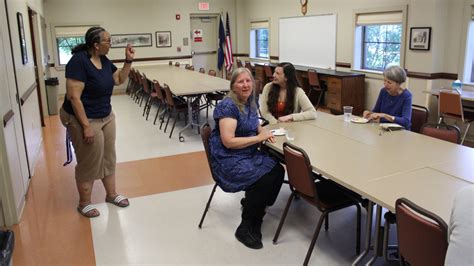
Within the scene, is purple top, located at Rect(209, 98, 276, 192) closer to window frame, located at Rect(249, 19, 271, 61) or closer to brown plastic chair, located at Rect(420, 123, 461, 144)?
brown plastic chair, located at Rect(420, 123, 461, 144)

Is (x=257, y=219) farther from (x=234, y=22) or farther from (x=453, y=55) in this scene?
(x=234, y=22)

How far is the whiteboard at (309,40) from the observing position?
8102 mm

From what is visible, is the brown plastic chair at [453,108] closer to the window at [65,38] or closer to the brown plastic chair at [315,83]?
the brown plastic chair at [315,83]

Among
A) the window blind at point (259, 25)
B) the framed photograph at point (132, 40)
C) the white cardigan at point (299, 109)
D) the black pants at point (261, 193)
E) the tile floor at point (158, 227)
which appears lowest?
the tile floor at point (158, 227)

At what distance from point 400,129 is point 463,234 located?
6.86ft

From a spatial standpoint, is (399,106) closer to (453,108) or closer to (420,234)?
(453,108)

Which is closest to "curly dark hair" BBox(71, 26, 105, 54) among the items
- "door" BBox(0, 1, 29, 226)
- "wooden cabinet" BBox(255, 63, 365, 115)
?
"door" BBox(0, 1, 29, 226)

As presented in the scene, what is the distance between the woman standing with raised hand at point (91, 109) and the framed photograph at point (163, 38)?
7.73 meters

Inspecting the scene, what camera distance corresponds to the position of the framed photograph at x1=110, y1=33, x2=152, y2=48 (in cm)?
1031

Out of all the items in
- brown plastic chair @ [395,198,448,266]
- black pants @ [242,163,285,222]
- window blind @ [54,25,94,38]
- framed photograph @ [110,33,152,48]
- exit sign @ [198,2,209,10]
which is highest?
exit sign @ [198,2,209,10]

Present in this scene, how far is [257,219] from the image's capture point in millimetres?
2869

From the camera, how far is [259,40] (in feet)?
37.2

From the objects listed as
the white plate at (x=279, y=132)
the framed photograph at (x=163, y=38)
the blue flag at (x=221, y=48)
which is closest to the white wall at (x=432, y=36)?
the white plate at (x=279, y=132)

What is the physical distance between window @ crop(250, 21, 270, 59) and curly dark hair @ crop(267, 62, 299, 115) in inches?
282
